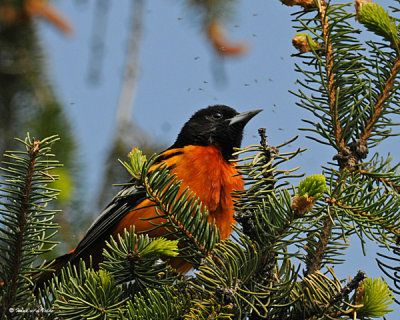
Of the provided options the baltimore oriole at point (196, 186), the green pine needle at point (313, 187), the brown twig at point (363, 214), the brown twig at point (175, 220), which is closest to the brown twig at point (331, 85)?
the brown twig at point (363, 214)

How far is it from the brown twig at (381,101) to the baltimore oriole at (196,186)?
2.79 ft

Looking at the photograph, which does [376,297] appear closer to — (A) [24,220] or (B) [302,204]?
(B) [302,204]

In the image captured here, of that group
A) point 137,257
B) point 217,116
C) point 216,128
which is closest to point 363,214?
point 137,257

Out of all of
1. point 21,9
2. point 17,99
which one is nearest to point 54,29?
point 21,9

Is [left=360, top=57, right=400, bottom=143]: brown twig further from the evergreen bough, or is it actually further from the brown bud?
the brown bud

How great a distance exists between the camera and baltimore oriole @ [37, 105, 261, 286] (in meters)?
2.99

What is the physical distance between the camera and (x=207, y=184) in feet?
10.1

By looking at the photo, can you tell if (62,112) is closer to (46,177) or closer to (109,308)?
(46,177)

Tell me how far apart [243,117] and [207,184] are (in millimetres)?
702

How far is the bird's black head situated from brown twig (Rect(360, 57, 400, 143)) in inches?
52.9

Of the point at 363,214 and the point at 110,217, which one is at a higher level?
the point at 363,214

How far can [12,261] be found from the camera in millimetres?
2021

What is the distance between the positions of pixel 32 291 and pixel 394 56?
154cm

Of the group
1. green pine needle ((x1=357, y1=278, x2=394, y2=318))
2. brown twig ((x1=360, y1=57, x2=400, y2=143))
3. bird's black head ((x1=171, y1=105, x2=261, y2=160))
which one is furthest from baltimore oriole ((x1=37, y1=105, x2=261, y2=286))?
green pine needle ((x1=357, y1=278, x2=394, y2=318))
